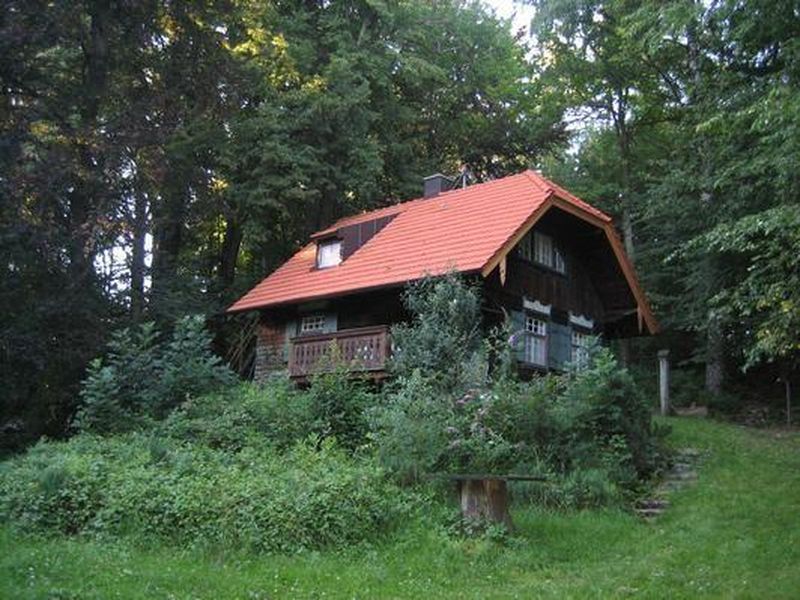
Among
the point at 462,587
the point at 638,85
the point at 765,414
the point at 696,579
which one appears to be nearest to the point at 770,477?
the point at 696,579

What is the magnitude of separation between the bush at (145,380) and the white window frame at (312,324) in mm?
4135

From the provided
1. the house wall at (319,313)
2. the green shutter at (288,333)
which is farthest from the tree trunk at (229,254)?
the green shutter at (288,333)

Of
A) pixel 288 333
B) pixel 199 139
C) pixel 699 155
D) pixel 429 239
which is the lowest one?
pixel 288 333

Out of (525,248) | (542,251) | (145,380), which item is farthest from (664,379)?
(145,380)

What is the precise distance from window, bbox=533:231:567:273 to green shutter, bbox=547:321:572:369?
5.46ft

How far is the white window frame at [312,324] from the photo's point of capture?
2309 centimetres

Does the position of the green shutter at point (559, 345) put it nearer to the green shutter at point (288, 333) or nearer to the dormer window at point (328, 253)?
the dormer window at point (328, 253)

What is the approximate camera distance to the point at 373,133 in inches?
1185

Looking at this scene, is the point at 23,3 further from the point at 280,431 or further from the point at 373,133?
the point at 373,133

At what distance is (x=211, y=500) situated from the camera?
10.4 meters

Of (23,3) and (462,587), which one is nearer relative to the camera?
(462,587)

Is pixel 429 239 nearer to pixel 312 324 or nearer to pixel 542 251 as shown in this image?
pixel 542 251

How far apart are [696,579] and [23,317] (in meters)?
15.4

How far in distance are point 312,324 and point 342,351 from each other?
3.47m
